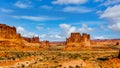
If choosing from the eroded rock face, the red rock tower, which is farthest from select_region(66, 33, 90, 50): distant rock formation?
the eroded rock face

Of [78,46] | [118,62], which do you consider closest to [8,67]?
[118,62]

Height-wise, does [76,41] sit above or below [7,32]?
below

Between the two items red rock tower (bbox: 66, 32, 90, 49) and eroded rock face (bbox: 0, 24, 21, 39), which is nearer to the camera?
eroded rock face (bbox: 0, 24, 21, 39)

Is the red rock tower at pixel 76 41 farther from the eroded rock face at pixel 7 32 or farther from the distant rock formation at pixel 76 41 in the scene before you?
the eroded rock face at pixel 7 32

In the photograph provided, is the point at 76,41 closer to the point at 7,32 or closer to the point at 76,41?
the point at 76,41

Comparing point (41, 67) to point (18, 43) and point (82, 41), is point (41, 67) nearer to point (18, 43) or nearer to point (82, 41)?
point (18, 43)

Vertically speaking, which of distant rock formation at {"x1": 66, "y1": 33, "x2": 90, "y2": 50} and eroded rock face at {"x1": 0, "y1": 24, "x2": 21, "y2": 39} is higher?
eroded rock face at {"x1": 0, "y1": 24, "x2": 21, "y2": 39}

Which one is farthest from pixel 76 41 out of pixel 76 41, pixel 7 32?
pixel 7 32

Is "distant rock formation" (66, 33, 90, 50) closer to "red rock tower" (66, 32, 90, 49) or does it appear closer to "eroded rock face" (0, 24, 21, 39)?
"red rock tower" (66, 32, 90, 49)

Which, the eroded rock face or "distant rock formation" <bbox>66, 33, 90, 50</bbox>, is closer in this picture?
the eroded rock face

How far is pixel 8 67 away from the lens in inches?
1444

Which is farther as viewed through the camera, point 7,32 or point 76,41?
point 76,41

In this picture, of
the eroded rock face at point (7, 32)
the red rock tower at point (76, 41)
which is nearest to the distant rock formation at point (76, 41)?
the red rock tower at point (76, 41)

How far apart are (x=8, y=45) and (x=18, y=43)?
7.32 metres
